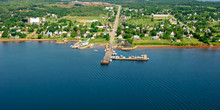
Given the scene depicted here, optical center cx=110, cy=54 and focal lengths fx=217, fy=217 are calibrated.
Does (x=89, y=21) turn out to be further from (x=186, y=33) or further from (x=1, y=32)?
(x=186, y=33)

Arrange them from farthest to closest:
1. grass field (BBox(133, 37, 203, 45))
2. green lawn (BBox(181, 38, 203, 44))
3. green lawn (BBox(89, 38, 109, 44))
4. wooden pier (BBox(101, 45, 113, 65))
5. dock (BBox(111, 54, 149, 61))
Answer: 1. green lawn (BBox(89, 38, 109, 44))
2. green lawn (BBox(181, 38, 203, 44))
3. grass field (BBox(133, 37, 203, 45))
4. dock (BBox(111, 54, 149, 61))
5. wooden pier (BBox(101, 45, 113, 65))

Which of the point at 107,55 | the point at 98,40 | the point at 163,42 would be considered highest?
the point at 98,40

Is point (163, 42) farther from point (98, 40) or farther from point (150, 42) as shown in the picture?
point (98, 40)

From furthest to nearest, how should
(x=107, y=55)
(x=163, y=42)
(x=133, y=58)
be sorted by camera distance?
(x=163, y=42), (x=107, y=55), (x=133, y=58)

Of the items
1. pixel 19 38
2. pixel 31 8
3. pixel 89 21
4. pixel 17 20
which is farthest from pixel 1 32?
pixel 31 8

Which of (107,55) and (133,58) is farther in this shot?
(107,55)

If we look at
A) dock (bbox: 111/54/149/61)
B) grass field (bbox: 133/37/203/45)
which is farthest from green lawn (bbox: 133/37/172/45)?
dock (bbox: 111/54/149/61)

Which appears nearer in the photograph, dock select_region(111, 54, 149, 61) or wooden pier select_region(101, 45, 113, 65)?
wooden pier select_region(101, 45, 113, 65)

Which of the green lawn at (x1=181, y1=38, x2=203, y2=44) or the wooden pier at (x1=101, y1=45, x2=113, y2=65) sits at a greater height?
the green lawn at (x1=181, y1=38, x2=203, y2=44)

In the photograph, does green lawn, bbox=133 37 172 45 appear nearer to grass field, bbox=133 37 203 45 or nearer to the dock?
grass field, bbox=133 37 203 45

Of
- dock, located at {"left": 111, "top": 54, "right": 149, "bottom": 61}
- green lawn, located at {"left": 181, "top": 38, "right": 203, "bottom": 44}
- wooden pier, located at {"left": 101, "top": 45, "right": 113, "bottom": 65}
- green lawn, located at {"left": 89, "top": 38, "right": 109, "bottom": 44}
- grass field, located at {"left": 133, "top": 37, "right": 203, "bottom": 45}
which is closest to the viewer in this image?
wooden pier, located at {"left": 101, "top": 45, "right": 113, "bottom": 65}

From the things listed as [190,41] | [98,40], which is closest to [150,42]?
[190,41]
